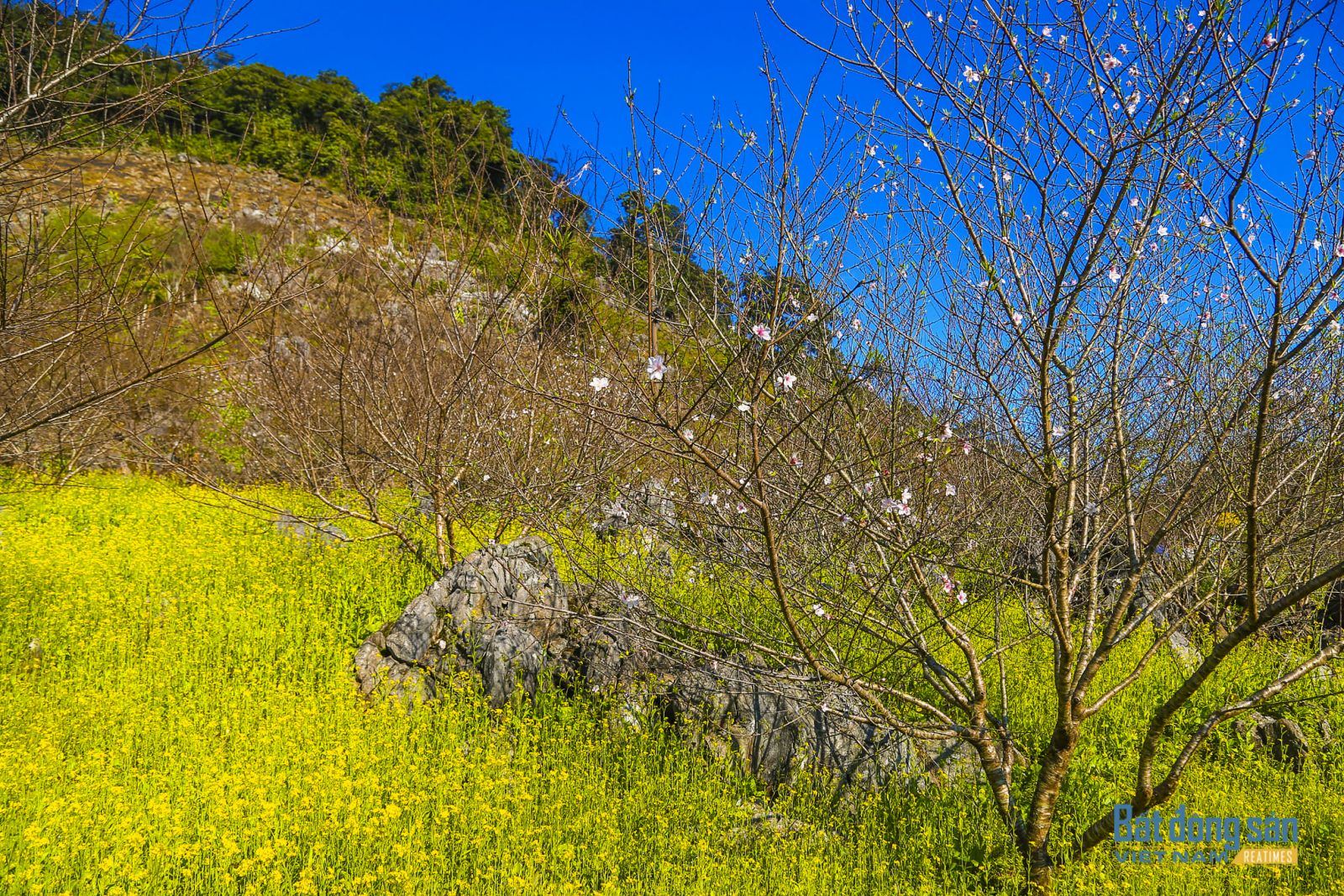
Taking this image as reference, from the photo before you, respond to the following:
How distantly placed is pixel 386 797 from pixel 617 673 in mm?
1772

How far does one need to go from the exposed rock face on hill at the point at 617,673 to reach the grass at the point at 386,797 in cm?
21

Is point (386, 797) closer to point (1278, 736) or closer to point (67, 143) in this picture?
point (67, 143)

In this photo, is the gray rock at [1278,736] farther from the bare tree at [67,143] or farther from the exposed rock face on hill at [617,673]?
the bare tree at [67,143]

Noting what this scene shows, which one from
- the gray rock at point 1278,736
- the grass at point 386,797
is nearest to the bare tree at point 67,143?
the grass at point 386,797

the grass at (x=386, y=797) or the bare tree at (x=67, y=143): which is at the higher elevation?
the bare tree at (x=67, y=143)

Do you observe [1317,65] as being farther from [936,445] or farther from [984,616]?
[984,616]

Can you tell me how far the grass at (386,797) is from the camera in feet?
10.9

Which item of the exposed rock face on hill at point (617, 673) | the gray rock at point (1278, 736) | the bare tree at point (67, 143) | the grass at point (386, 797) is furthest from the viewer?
the gray rock at point (1278, 736)

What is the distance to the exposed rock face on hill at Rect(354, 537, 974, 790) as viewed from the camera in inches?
179

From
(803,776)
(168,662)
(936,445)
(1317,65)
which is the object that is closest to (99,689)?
(168,662)

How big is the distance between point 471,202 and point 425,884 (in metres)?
7.02

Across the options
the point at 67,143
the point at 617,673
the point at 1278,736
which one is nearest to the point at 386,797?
the point at 617,673

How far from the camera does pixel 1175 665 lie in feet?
21.8

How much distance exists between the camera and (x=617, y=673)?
5.31 metres
